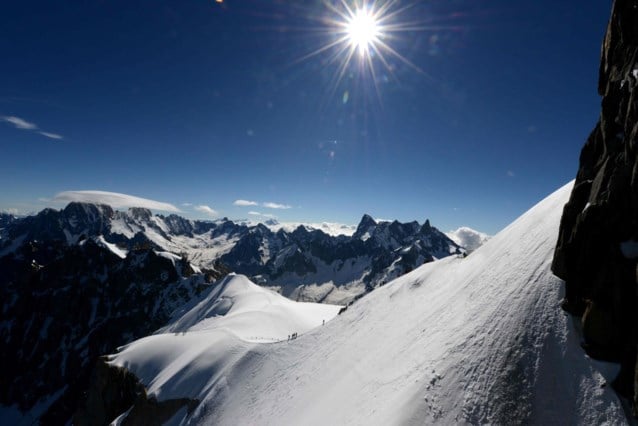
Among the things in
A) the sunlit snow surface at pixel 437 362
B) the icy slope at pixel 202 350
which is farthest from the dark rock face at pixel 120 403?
the sunlit snow surface at pixel 437 362

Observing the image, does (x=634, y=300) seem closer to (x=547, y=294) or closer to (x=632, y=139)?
(x=547, y=294)

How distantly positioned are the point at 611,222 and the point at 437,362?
11495mm

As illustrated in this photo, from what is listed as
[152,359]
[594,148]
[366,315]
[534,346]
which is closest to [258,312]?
[152,359]

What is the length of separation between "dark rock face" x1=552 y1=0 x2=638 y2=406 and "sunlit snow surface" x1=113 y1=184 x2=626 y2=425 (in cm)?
108

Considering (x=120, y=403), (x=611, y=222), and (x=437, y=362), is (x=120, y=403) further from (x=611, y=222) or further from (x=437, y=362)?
(x=611, y=222)

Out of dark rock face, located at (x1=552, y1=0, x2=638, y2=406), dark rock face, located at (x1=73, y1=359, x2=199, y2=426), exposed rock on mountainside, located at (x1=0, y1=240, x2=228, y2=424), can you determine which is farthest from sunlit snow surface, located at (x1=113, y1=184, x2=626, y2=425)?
exposed rock on mountainside, located at (x1=0, y1=240, x2=228, y2=424)

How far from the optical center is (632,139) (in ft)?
42.4

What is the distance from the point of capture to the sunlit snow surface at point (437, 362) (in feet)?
44.6

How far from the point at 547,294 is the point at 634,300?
12.9 feet

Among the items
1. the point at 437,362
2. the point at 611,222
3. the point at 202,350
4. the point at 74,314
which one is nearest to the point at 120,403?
the point at 202,350

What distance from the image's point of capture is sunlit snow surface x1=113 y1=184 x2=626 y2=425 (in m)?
13.6

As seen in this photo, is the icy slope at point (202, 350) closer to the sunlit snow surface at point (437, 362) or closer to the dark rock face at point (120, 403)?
the sunlit snow surface at point (437, 362)

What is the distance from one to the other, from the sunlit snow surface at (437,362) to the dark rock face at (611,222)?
108 centimetres

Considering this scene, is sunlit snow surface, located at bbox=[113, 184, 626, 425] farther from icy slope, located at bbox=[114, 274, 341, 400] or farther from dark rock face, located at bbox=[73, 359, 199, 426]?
dark rock face, located at bbox=[73, 359, 199, 426]
